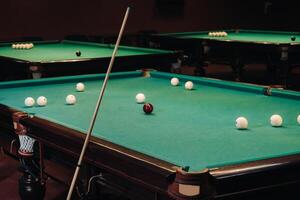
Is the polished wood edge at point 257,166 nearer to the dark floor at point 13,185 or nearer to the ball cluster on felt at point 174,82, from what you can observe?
the ball cluster on felt at point 174,82

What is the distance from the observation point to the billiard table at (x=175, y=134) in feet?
4.79

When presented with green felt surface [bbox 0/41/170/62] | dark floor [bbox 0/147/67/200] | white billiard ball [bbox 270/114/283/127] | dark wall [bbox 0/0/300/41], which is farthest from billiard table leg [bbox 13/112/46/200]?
dark wall [bbox 0/0/300/41]

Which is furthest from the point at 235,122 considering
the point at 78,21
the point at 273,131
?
the point at 78,21

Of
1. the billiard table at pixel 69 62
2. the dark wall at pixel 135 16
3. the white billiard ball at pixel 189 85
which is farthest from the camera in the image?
the dark wall at pixel 135 16

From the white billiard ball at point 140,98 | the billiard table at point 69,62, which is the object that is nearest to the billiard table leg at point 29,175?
the white billiard ball at point 140,98

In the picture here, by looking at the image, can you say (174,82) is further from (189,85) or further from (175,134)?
(175,134)

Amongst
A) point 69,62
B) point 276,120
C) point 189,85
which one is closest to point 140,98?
point 189,85

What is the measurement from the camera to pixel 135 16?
29.6ft

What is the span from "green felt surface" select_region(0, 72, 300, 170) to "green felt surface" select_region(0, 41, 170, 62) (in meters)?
0.83

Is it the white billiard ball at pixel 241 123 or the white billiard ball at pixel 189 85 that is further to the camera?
the white billiard ball at pixel 189 85

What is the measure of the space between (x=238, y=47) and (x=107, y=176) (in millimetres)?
3804

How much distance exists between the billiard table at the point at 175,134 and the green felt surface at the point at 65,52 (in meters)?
1.01

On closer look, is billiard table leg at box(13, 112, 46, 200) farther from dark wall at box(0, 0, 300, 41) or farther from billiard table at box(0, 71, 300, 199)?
dark wall at box(0, 0, 300, 41)

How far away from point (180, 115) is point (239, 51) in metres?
3.36
